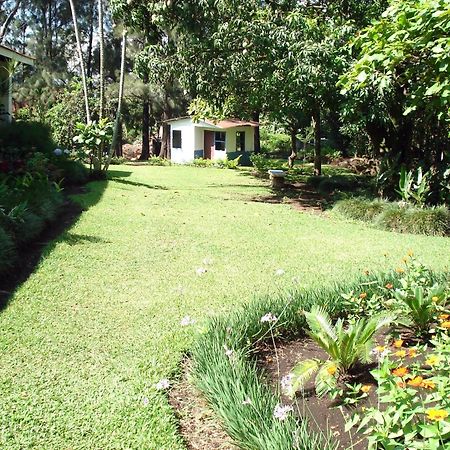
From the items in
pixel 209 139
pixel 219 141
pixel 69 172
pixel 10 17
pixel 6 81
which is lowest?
pixel 69 172

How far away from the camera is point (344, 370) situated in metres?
2.89

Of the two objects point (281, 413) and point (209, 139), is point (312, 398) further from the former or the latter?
point (209, 139)

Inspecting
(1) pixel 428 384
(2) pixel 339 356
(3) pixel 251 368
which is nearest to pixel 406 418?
(1) pixel 428 384

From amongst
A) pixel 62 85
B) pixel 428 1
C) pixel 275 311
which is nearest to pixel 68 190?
pixel 275 311

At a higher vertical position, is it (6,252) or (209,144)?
(209,144)

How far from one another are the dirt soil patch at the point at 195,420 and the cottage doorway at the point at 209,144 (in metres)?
27.7

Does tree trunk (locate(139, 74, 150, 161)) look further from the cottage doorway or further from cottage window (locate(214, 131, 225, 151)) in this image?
cottage window (locate(214, 131, 225, 151))

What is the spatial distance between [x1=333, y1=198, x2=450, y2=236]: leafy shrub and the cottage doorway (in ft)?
67.3

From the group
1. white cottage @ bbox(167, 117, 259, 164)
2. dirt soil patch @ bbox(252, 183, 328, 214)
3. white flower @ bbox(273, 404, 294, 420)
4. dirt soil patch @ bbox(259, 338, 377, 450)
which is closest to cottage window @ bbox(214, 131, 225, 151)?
white cottage @ bbox(167, 117, 259, 164)

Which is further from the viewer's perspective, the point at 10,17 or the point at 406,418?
the point at 10,17

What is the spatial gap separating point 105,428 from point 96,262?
3403 millimetres

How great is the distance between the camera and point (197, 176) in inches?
784

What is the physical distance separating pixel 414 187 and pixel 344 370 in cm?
861

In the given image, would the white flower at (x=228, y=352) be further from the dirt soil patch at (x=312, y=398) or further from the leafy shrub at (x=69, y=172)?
the leafy shrub at (x=69, y=172)
